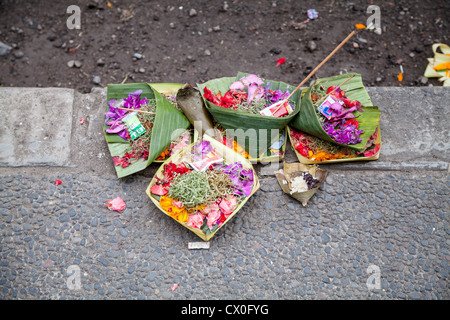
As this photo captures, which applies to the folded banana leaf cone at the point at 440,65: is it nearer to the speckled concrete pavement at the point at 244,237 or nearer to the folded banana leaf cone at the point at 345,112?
the speckled concrete pavement at the point at 244,237

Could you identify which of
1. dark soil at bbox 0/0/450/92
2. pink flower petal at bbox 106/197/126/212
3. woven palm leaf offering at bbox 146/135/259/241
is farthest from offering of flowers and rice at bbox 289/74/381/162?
pink flower petal at bbox 106/197/126/212

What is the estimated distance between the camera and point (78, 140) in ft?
7.88

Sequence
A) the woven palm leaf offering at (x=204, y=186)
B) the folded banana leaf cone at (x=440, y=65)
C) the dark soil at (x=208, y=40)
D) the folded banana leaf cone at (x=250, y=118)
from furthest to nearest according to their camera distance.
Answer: the dark soil at (x=208, y=40) < the folded banana leaf cone at (x=440, y=65) < the folded banana leaf cone at (x=250, y=118) < the woven palm leaf offering at (x=204, y=186)

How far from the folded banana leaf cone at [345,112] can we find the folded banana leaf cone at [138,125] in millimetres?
776

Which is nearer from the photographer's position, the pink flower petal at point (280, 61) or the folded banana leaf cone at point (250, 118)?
the folded banana leaf cone at point (250, 118)

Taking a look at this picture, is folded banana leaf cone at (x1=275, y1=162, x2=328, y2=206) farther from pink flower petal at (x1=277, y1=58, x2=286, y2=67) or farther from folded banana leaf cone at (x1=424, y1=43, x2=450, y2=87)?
folded banana leaf cone at (x1=424, y1=43, x2=450, y2=87)

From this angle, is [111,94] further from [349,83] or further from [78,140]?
[349,83]

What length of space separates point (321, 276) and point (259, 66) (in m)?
1.68

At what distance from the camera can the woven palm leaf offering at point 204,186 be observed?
2.06 m

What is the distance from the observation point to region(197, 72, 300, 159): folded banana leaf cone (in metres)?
2.18

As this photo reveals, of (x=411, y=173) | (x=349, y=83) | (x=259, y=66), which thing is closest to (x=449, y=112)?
(x=411, y=173)

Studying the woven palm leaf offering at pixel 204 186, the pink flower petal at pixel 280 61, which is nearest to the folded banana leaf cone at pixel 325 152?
the woven palm leaf offering at pixel 204 186

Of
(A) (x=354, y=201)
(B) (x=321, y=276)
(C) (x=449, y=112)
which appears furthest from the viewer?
(C) (x=449, y=112)

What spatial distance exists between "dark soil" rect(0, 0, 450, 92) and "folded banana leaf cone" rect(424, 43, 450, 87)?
0.06m
